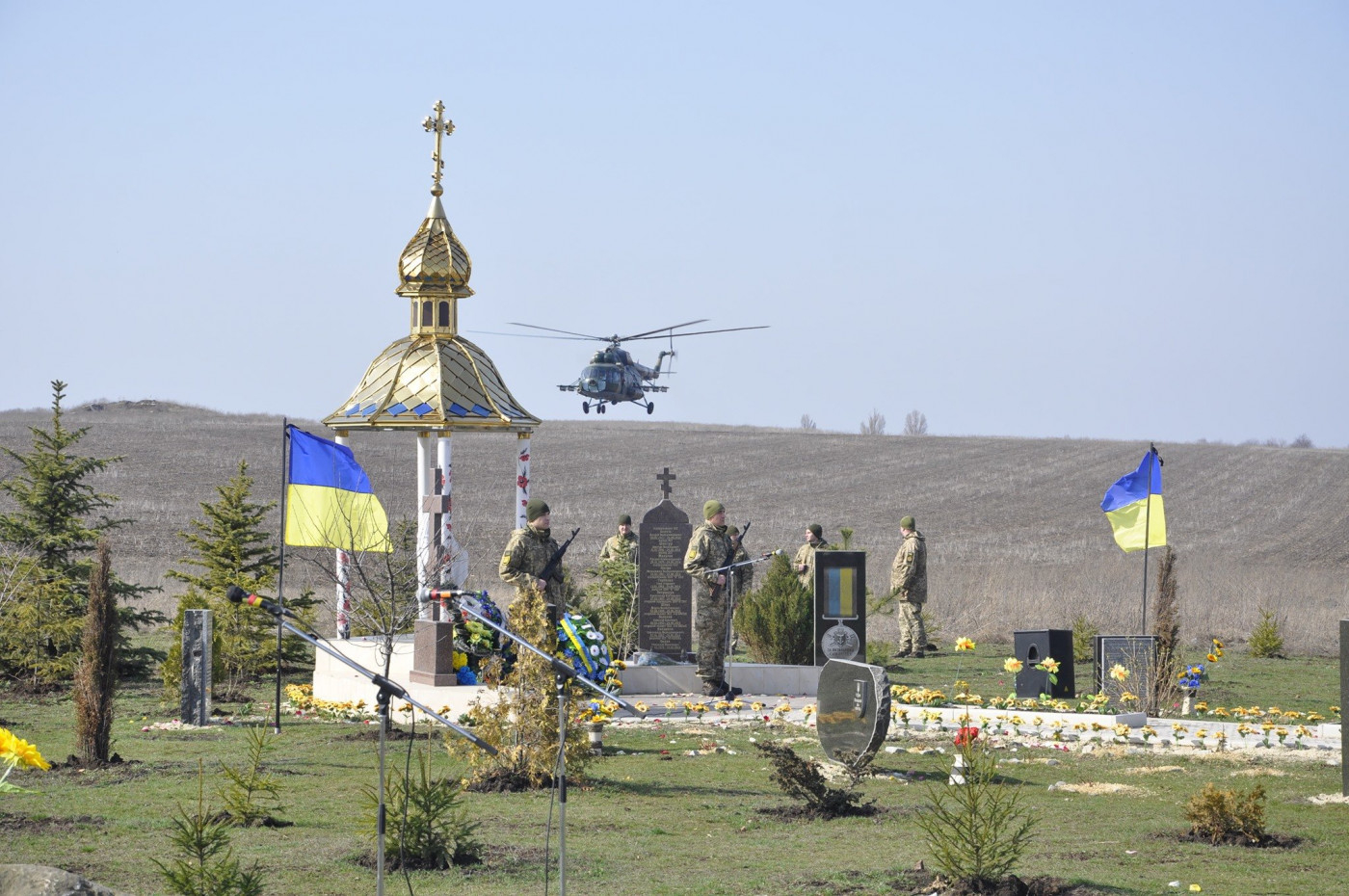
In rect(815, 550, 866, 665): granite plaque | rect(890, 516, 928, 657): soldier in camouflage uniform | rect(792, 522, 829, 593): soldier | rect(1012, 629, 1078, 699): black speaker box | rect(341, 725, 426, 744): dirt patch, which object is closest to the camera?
rect(341, 725, 426, 744): dirt patch

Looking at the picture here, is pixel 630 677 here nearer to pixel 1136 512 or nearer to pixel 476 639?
pixel 476 639

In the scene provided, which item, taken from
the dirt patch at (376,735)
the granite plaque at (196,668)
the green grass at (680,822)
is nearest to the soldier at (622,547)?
the green grass at (680,822)

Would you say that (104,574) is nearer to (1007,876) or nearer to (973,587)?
(1007,876)

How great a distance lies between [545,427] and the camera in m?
81.9

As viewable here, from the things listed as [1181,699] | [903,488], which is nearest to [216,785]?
[1181,699]

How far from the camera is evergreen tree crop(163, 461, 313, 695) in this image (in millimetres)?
19297

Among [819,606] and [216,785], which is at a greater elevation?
[819,606]

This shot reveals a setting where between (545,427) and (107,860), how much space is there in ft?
240

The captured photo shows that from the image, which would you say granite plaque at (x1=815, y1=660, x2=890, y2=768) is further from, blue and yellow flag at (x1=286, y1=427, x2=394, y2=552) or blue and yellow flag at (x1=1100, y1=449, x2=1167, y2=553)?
blue and yellow flag at (x1=1100, y1=449, x2=1167, y2=553)

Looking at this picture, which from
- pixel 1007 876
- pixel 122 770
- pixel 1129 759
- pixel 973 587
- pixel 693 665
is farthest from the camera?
pixel 973 587

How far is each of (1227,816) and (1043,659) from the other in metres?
8.72

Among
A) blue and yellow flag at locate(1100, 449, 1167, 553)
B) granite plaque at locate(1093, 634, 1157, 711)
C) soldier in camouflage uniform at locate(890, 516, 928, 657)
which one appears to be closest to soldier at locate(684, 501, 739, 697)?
granite plaque at locate(1093, 634, 1157, 711)

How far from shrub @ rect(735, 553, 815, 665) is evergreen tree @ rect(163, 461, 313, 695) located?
240 inches

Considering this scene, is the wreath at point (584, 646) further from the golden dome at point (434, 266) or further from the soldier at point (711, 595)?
the golden dome at point (434, 266)
